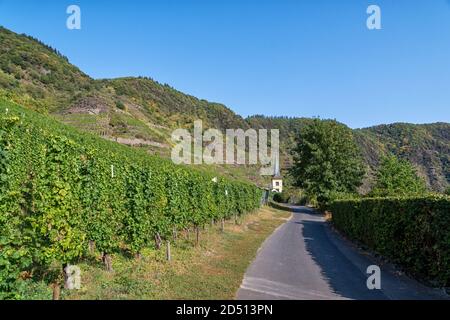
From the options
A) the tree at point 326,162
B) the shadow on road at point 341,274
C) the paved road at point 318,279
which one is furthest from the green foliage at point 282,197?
the paved road at point 318,279

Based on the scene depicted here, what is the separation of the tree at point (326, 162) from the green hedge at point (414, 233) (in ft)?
135

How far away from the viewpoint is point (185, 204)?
18.3m

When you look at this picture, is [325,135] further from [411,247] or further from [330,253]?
[411,247]

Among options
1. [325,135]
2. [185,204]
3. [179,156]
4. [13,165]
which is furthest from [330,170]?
[13,165]

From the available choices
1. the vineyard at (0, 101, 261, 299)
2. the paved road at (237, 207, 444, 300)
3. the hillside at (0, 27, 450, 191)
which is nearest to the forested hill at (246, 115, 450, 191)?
the hillside at (0, 27, 450, 191)

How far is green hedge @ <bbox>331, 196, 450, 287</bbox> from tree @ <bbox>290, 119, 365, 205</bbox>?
135 feet

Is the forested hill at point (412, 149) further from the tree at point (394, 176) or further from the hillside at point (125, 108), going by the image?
the tree at point (394, 176)

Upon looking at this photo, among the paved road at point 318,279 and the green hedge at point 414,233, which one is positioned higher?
the green hedge at point 414,233

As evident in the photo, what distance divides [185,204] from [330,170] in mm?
45817

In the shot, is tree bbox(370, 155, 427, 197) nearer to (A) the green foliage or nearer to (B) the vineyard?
(B) the vineyard

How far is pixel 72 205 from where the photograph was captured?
9578 millimetres

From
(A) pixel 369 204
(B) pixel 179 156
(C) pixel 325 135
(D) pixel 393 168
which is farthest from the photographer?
(B) pixel 179 156

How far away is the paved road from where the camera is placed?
1005cm

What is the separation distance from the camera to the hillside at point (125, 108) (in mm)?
67438
